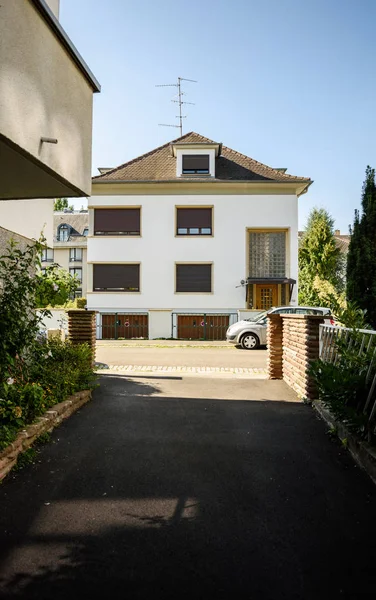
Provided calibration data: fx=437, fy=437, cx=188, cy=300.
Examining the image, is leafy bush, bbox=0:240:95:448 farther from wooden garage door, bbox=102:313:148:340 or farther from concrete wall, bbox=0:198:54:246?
wooden garage door, bbox=102:313:148:340

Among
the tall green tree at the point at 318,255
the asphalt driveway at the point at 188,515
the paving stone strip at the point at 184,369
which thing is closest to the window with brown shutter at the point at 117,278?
the tall green tree at the point at 318,255

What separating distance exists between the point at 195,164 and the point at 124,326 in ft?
34.9

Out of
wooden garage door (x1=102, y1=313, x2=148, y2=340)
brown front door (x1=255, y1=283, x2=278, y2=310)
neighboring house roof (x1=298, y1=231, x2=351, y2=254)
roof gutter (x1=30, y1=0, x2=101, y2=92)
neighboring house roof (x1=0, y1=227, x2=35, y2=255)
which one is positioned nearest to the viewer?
roof gutter (x1=30, y1=0, x2=101, y2=92)

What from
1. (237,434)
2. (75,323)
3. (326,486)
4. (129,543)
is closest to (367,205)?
(75,323)

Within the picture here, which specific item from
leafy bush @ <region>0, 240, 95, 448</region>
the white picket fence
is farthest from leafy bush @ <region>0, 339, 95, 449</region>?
the white picket fence

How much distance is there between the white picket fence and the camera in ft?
14.7

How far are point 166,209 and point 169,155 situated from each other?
469 cm

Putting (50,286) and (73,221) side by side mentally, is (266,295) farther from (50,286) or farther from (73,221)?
(73,221)

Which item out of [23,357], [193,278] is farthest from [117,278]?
[23,357]

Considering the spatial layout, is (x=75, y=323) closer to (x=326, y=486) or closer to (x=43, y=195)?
(x=43, y=195)

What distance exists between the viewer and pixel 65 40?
187 inches

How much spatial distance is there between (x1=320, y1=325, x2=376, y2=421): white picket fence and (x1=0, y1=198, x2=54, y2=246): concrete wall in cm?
491

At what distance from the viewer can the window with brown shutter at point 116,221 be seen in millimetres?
25953

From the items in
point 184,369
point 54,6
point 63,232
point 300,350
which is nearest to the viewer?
point 54,6
